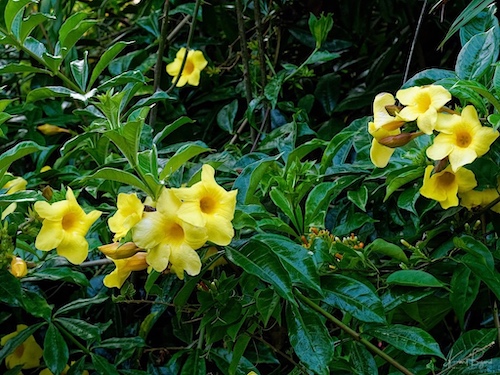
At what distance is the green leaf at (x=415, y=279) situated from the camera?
38.9 inches

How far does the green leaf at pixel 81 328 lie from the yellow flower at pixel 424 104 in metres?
0.69

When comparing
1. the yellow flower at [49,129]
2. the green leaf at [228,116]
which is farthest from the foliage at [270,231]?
the yellow flower at [49,129]

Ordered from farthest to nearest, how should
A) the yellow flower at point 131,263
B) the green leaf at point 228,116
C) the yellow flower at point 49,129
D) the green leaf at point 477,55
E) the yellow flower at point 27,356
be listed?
1. the yellow flower at point 49,129
2. the green leaf at point 228,116
3. the yellow flower at point 27,356
4. the green leaf at point 477,55
5. the yellow flower at point 131,263

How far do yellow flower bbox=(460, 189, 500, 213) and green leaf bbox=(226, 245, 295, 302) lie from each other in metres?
0.32

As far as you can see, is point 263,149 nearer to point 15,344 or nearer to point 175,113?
point 175,113

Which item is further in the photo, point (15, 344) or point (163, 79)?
point (163, 79)

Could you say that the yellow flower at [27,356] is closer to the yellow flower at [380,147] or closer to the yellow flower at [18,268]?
the yellow flower at [18,268]

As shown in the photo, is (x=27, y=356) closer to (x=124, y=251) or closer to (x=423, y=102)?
(x=124, y=251)

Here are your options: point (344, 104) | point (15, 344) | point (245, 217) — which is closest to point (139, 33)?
point (344, 104)

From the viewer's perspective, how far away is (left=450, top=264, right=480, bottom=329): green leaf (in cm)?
105

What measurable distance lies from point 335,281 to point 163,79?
111 centimetres

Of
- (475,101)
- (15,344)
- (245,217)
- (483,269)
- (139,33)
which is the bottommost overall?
(15,344)

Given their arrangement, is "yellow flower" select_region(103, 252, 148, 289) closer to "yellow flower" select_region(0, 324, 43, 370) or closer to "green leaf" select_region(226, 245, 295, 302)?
"green leaf" select_region(226, 245, 295, 302)

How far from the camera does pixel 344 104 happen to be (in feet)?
5.68
